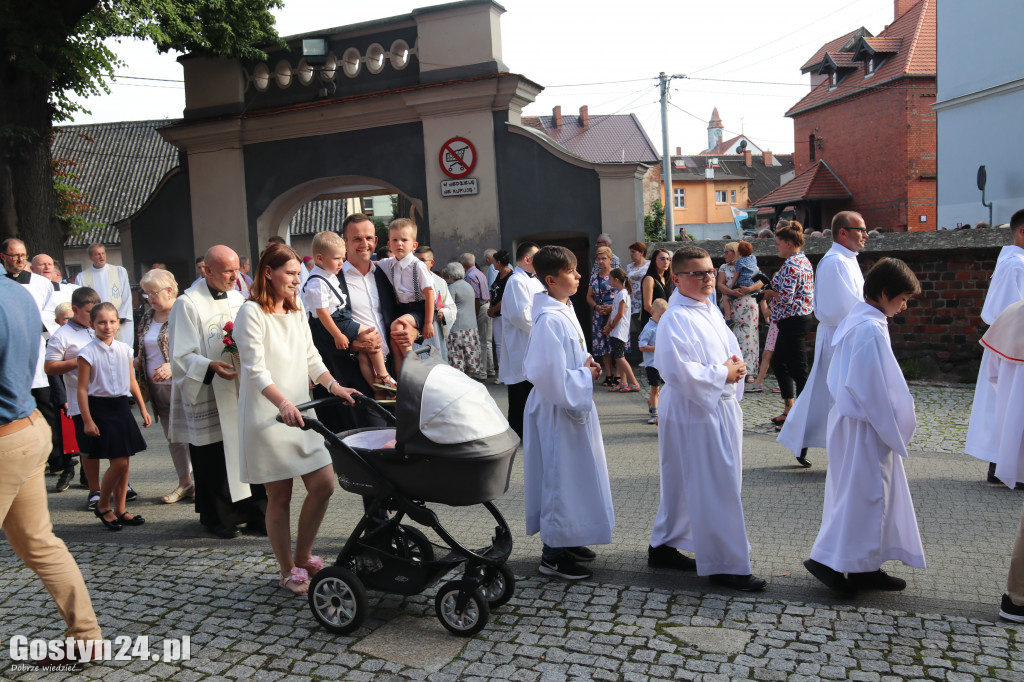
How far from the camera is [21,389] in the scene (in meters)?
3.96

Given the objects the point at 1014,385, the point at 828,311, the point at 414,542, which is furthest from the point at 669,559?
the point at 828,311

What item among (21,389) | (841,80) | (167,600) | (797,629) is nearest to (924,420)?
(797,629)

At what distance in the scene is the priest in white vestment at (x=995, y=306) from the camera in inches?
255

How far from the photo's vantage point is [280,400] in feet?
14.7

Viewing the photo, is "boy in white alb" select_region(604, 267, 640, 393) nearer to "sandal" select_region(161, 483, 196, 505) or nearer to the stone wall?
the stone wall

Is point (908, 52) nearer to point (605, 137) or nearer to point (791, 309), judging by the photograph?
point (605, 137)

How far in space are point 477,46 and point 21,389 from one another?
445 inches

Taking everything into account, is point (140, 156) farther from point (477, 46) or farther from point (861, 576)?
point (861, 576)

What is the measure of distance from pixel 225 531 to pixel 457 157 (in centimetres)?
953

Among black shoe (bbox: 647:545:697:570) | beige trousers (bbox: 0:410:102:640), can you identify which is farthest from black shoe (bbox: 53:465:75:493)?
black shoe (bbox: 647:545:697:570)

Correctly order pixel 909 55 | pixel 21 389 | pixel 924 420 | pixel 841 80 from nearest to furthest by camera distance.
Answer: pixel 21 389 → pixel 924 420 → pixel 909 55 → pixel 841 80

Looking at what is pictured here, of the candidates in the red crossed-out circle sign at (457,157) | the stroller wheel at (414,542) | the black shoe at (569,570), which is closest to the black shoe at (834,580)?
the black shoe at (569,570)

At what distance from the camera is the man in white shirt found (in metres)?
7.76

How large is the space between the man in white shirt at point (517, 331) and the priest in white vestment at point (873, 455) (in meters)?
3.41
